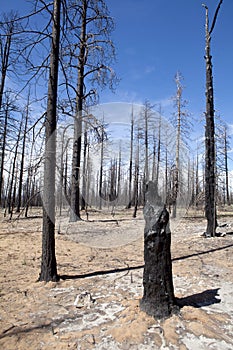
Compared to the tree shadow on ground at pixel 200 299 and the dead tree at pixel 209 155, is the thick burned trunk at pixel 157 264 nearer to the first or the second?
the tree shadow on ground at pixel 200 299

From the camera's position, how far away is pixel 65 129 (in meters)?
4.73

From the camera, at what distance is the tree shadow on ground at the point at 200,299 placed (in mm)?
3229

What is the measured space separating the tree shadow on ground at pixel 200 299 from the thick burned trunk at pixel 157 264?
341 millimetres

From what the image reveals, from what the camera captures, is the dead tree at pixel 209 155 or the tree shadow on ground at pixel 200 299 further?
the dead tree at pixel 209 155

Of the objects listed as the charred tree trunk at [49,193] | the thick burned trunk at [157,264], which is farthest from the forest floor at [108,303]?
the charred tree trunk at [49,193]

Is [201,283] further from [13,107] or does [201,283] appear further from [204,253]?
[13,107]

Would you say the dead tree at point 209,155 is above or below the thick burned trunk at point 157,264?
above

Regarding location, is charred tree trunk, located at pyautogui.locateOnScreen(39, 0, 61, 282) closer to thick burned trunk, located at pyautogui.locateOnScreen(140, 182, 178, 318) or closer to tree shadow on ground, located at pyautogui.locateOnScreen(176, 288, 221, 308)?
thick burned trunk, located at pyautogui.locateOnScreen(140, 182, 178, 318)

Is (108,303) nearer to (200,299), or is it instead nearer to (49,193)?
(200,299)

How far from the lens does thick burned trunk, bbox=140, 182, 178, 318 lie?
9.49 ft

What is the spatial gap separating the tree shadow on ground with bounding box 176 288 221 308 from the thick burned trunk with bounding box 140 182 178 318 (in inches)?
13.4

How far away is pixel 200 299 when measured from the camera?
3402 mm

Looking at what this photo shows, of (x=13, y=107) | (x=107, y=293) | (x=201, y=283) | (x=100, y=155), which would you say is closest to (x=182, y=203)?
(x=201, y=283)

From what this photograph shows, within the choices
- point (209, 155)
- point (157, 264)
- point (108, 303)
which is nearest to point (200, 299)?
point (157, 264)
